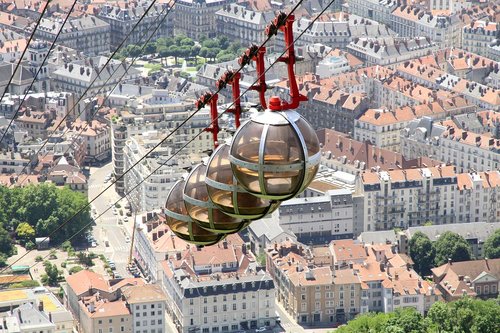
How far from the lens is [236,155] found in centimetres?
1552

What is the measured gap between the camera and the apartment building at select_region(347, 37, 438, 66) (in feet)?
316

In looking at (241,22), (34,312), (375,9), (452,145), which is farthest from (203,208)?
(375,9)

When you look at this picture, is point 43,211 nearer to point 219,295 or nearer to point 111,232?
point 111,232

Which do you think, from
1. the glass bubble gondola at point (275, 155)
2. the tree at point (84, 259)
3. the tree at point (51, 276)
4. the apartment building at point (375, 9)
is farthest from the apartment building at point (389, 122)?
the glass bubble gondola at point (275, 155)

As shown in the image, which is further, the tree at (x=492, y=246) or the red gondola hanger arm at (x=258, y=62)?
the tree at (x=492, y=246)

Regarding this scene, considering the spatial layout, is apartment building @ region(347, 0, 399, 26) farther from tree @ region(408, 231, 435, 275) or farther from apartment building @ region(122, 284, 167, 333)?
apartment building @ region(122, 284, 167, 333)

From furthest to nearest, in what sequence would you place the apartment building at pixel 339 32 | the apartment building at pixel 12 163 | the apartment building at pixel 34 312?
1. the apartment building at pixel 339 32
2. the apartment building at pixel 12 163
3. the apartment building at pixel 34 312

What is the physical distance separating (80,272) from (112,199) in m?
14.2

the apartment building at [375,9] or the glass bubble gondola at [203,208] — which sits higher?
the glass bubble gondola at [203,208]

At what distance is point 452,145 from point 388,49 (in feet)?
64.5

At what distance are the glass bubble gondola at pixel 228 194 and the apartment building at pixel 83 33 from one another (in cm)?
8930

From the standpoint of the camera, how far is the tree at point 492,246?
220 feet

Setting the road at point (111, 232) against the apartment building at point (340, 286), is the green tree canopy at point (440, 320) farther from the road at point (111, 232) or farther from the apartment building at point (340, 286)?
the road at point (111, 232)

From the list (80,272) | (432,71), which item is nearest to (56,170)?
(80,272)
